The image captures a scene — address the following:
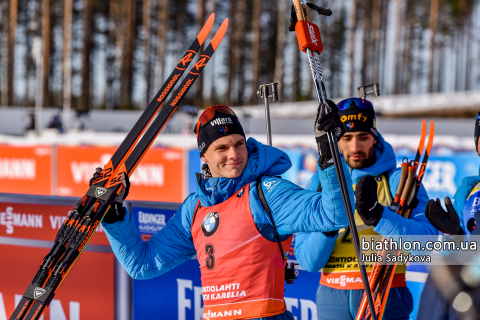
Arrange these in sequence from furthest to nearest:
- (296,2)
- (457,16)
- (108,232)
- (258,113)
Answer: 1. (457,16)
2. (258,113)
3. (108,232)
4. (296,2)

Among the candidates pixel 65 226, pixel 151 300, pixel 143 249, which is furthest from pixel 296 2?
pixel 151 300

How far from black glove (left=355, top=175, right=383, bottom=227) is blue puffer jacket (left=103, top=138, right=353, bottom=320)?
0.75ft

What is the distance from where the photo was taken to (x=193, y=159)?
8.23 m

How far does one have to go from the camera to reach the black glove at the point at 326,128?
200 centimetres

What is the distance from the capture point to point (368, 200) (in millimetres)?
2320

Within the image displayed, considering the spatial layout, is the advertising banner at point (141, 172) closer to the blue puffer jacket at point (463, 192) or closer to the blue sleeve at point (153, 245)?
the blue sleeve at point (153, 245)

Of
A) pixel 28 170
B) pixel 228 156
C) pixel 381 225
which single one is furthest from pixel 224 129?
pixel 28 170

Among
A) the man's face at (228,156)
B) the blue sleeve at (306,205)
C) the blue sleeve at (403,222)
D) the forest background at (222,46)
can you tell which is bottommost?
the blue sleeve at (403,222)

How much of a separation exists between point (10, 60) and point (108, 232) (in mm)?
38459

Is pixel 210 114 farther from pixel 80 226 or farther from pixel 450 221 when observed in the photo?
pixel 450 221

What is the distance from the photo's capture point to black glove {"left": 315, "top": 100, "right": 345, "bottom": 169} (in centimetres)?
200

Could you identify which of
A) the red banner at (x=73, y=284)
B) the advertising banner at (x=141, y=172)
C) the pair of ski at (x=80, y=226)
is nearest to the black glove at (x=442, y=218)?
the pair of ski at (x=80, y=226)

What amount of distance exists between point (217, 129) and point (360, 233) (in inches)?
38.7

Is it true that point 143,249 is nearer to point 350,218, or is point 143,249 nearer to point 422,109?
point 350,218
